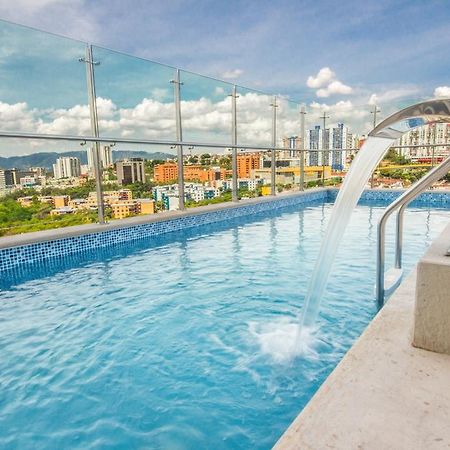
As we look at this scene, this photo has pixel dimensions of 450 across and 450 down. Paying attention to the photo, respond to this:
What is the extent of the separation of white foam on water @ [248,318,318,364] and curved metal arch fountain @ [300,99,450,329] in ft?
0.48

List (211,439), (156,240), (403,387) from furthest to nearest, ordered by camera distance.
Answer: (156,240) → (211,439) → (403,387)

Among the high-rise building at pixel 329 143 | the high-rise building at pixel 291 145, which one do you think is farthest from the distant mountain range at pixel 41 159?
the high-rise building at pixel 329 143

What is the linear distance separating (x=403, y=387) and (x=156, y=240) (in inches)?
196

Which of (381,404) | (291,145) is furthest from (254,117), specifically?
(381,404)

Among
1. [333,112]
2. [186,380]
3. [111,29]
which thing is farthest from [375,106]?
[186,380]

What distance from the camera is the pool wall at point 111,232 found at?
14.9ft

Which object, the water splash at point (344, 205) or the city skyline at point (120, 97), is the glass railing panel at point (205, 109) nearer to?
the city skyline at point (120, 97)

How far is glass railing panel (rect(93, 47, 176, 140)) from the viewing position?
18.1 feet

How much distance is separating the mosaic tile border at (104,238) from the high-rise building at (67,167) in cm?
90

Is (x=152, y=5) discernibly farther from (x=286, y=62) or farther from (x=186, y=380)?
(x=186, y=380)

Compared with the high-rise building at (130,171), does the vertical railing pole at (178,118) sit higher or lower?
higher

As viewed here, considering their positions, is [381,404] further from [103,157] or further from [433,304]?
[103,157]

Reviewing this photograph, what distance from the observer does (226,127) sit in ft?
25.8

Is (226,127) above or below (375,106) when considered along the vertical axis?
below
